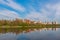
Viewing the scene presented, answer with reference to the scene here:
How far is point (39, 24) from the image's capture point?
156 feet

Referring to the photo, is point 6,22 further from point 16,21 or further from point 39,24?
point 39,24

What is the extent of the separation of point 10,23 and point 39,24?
9.96 m

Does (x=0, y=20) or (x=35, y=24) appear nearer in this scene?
(x=0, y=20)

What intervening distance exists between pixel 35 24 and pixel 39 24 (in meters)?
1.39

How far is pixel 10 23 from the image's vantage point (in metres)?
45.0

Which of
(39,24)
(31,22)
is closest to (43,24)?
(39,24)

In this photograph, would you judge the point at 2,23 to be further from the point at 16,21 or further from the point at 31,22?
the point at 31,22

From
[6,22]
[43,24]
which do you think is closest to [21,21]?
[6,22]

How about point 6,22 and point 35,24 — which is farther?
point 35,24

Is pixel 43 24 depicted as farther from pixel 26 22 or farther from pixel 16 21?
pixel 16 21

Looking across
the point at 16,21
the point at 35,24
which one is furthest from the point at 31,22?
the point at 16,21

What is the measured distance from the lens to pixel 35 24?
47969mm

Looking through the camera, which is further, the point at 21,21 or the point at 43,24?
the point at 43,24

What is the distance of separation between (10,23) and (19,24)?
2.95 m
